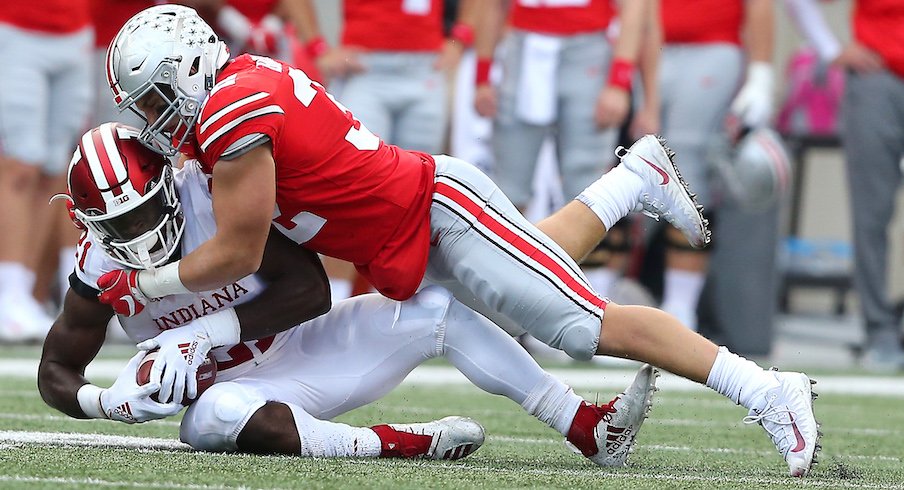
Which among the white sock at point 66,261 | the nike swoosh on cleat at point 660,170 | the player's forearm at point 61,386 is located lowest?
the white sock at point 66,261

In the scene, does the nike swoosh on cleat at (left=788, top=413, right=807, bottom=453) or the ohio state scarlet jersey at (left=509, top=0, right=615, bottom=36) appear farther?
the ohio state scarlet jersey at (left=509, top=0, right=615, bottom=36)

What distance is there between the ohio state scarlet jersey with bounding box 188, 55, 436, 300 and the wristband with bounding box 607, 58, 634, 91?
7.76 ft

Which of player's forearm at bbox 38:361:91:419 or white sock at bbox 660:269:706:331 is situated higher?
player's forearm at bbox 38:361:91:419

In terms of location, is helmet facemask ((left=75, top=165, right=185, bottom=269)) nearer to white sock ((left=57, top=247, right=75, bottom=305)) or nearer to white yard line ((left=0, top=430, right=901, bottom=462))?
white yard line ((left=0, top=430, right=901, bottom=462))

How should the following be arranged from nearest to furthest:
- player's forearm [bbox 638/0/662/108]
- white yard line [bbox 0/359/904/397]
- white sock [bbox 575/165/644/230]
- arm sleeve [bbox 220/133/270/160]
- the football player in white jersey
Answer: arm sleeve [bbox 220/133/270/160] → the football player in white jersey → white sock [bbox 575/165/644/230] → white yard line [bbox 0/359/904/397] → player's forearm [bbox 638/0/662/108]

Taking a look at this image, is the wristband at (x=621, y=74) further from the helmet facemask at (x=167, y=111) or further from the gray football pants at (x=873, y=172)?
the helmet facemask at (x=167, y=111)

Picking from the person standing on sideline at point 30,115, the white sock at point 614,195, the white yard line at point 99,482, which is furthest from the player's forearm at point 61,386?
the person standing on sideline at point 30,115

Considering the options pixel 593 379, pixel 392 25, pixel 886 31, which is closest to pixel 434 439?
pixel 593 379

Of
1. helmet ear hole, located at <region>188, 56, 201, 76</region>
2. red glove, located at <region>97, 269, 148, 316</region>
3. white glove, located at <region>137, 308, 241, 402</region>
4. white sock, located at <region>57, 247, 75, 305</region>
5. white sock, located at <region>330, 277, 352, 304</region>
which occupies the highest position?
helmet ear hole, located at <region>188, 56, 201, 76</region>

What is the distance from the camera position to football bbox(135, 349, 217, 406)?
3.07 meters

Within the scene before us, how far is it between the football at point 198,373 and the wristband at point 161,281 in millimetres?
121

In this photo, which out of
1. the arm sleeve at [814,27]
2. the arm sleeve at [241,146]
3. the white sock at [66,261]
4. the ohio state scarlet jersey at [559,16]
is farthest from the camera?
the arm sleeve at [814,27]

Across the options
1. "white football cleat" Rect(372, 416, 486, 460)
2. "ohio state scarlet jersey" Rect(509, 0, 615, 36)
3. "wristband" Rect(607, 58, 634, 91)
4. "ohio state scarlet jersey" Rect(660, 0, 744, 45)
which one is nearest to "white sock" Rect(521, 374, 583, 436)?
A: "white football cleat" Rect(372, 416, 486, 460)

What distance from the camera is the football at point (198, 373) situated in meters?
3.07
